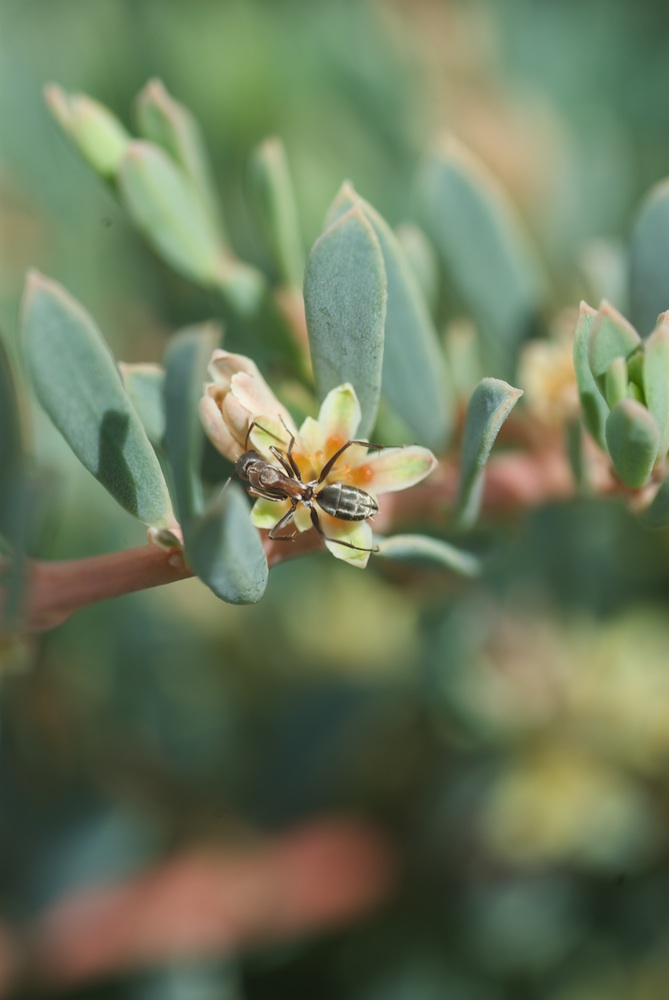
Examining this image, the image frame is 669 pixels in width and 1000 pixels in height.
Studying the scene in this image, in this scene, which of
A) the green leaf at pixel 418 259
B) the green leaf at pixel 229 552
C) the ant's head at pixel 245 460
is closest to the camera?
the green leaf at pixel 229 552

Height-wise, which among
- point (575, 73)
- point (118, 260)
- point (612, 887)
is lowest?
point (612, 887)

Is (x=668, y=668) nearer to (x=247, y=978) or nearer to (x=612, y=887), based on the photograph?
(x=612, y=887)

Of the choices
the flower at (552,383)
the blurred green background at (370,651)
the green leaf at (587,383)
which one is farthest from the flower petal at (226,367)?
the blurred green background at (370,651)

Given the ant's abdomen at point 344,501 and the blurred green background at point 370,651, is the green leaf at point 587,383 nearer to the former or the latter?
the ant's abdomen at point 344,501

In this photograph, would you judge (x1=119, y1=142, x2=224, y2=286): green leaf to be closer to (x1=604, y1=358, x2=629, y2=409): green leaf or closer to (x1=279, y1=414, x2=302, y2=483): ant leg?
(x1=279, y1=414, x2=302, y2=483): ant leg

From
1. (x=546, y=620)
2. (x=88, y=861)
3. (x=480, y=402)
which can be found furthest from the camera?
(x=546, y=620)

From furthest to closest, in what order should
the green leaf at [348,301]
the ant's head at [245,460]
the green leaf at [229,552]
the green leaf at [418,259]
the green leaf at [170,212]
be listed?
the green leaf at [418,259]
the green leaf at [170,212]
the ant's head at [245,460]
the green leaf at [348,301]
the green leaf at [229,552]

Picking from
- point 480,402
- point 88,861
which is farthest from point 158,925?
point 480,402
